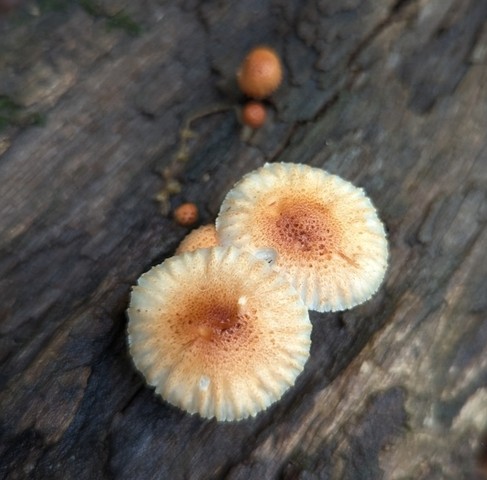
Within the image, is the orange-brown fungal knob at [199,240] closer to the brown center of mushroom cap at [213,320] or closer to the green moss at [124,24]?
the brown center of mushroom cap at [213,320]

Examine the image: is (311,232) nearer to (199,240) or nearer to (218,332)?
(199,240)

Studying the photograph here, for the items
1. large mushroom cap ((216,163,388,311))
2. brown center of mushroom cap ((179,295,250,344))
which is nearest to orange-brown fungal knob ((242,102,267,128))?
large mushroom cap ((216,163,388,311))

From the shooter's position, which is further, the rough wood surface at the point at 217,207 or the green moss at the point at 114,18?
the green moss at the point at 114,18

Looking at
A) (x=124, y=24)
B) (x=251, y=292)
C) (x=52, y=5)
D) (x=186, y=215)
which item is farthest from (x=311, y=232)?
(x=52, y=5)

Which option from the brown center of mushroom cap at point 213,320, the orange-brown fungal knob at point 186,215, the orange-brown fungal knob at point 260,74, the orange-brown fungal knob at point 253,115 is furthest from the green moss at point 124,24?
the brown center of mushroom cap at point 213,320

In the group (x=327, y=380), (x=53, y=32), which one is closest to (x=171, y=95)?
(x=53, y=32)

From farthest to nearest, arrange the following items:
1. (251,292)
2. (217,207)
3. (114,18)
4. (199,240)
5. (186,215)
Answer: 1. (114,18)
2. (217,207)
3. (186,215)
4. (199,240)
5. (251,292)

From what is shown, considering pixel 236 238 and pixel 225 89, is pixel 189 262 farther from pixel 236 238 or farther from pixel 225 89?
pixel 225 89
